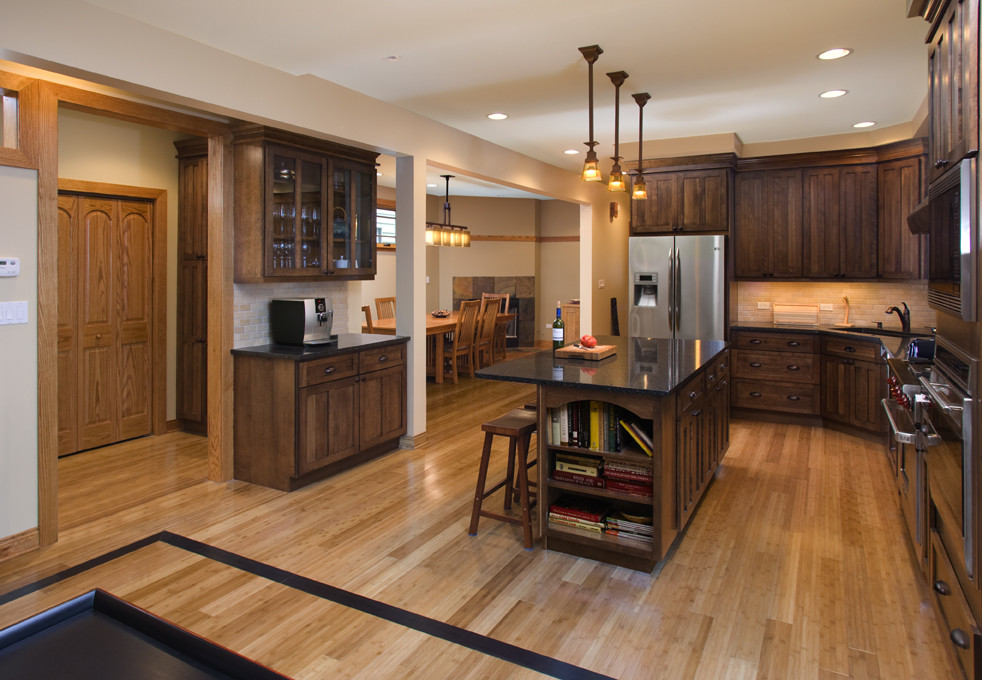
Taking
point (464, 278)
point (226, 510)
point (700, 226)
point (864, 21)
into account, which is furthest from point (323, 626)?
point (464, 278)

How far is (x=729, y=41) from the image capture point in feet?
11.3

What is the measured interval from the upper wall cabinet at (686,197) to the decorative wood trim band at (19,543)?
5225 mm

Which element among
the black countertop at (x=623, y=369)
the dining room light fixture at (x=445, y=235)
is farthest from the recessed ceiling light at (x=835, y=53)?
the dining room light fixture at (x=445, y=235)

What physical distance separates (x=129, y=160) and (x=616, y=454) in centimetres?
442

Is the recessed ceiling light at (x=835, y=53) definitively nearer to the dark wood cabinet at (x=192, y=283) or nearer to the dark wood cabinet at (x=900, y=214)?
the dark wood cabinet at (x=900, y=214)

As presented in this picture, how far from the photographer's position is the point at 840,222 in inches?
225

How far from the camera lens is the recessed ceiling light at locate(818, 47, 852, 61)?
3.61m

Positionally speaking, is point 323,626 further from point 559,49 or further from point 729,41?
point 729,41

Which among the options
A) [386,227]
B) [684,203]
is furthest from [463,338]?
[684,203]

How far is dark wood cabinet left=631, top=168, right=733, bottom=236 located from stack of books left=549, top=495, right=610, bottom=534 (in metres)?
3.70

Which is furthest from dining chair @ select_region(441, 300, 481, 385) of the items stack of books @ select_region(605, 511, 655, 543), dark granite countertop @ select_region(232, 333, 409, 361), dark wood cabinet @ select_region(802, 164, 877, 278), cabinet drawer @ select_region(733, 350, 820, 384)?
stack of books @ select_region(605, 511, 655, 543)

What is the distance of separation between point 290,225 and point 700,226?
3804 millimetres

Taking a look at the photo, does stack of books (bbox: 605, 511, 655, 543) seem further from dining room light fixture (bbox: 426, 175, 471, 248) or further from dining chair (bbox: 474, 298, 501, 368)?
dining room light fixture (bbox: 426, 175, 471, 248)

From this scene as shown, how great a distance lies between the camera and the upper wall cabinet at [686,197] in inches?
233
